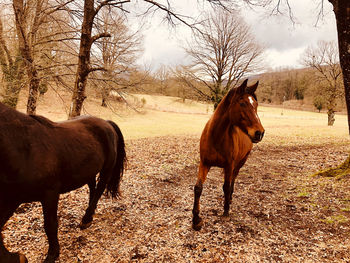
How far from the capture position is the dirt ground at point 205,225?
8.06 feet

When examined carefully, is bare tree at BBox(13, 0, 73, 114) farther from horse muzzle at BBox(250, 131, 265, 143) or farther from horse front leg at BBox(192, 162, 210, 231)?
horse muzzle at BBox(250, 131, 265, 143)

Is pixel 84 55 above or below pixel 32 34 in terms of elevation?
below

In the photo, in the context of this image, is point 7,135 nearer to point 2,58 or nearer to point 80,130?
point 80,130

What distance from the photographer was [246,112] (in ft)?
8.60

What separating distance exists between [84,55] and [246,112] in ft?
17.1

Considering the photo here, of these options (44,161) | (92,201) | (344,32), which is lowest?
(92,201)

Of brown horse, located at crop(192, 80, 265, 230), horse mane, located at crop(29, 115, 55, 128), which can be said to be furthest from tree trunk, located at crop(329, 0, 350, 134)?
horse mane, located at crop(29, 115, 55, 128)

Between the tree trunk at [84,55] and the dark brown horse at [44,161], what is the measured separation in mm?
3385

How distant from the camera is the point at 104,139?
9.70 feet

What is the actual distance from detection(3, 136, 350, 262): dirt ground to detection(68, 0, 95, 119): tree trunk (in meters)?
2.88

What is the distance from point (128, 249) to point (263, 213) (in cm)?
243

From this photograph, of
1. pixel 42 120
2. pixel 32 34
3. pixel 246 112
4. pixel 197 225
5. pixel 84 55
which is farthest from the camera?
pixel 32 34

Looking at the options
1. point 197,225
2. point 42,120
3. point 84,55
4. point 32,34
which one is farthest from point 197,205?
point 32,34

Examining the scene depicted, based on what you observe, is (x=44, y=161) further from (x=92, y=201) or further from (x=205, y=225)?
(x=205, y=225)
